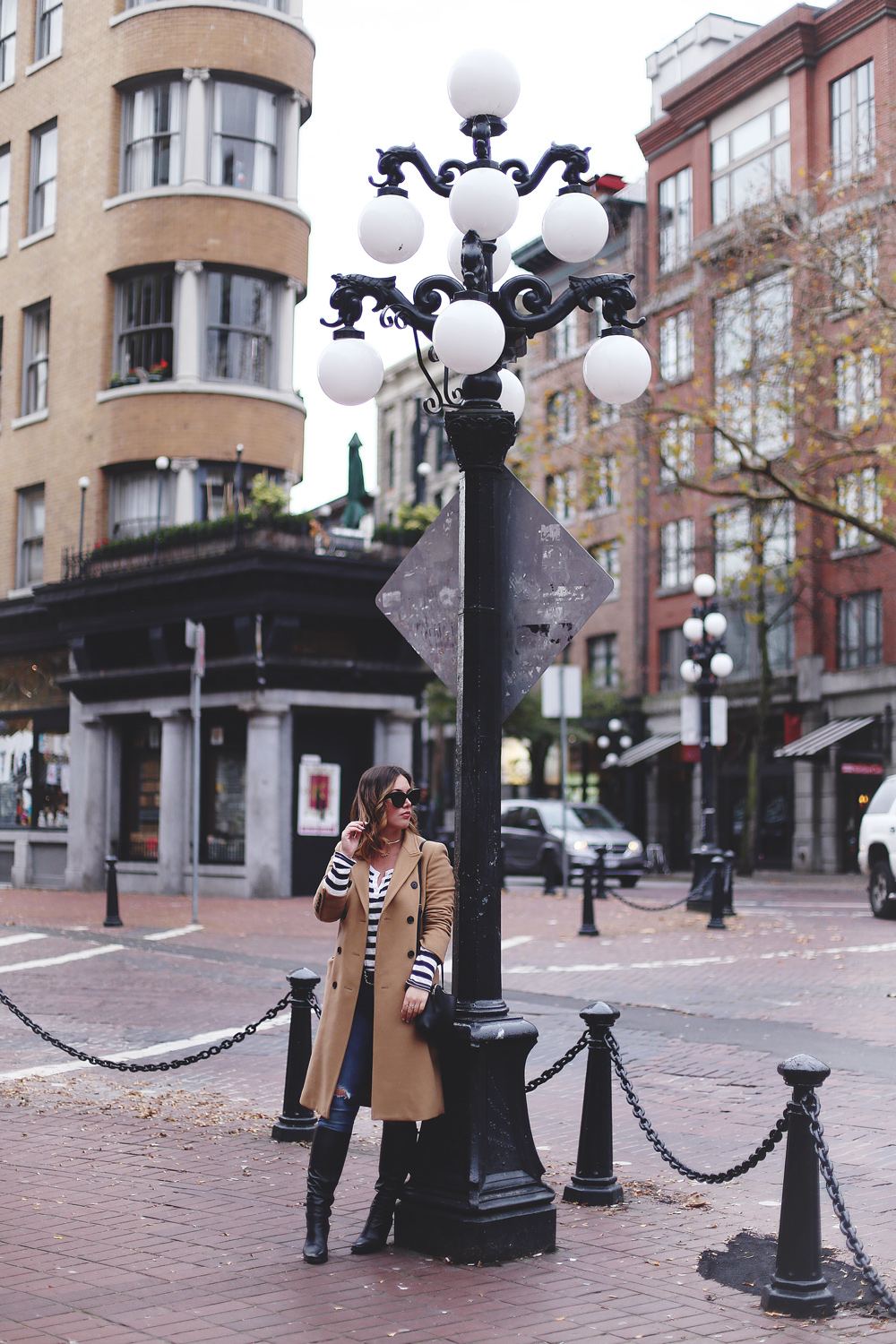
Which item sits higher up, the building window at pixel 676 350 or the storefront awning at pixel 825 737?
the building window at pixel 676 350

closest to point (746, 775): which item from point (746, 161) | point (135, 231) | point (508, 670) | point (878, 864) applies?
point (746, 161)

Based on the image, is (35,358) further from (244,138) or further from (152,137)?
(244,138)

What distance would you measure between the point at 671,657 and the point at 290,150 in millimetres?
21365

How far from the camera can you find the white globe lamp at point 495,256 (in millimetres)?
7262

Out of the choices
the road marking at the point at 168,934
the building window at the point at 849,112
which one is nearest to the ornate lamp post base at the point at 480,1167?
the road marking at the point at 168,934

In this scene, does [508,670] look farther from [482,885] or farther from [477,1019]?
[477,1019]

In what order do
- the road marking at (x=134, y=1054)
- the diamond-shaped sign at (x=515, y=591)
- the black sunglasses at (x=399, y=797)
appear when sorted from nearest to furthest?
the black sunglasses at (x=399, y=797)
the diamond-shaped sign at (x=515, y=591)
the road marking at (x=134, y=1054)

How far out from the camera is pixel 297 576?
74.9 feet

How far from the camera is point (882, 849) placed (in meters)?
19.7

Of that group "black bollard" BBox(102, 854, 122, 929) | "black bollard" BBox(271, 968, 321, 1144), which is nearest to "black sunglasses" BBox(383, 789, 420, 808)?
"black bollard" BBox(271, 968, 321, 1144)

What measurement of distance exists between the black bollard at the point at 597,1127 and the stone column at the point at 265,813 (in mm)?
16611

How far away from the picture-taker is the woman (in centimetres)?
536

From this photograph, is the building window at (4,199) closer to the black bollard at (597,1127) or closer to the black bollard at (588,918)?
the black bollard at (588,918)

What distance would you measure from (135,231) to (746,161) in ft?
64.5
